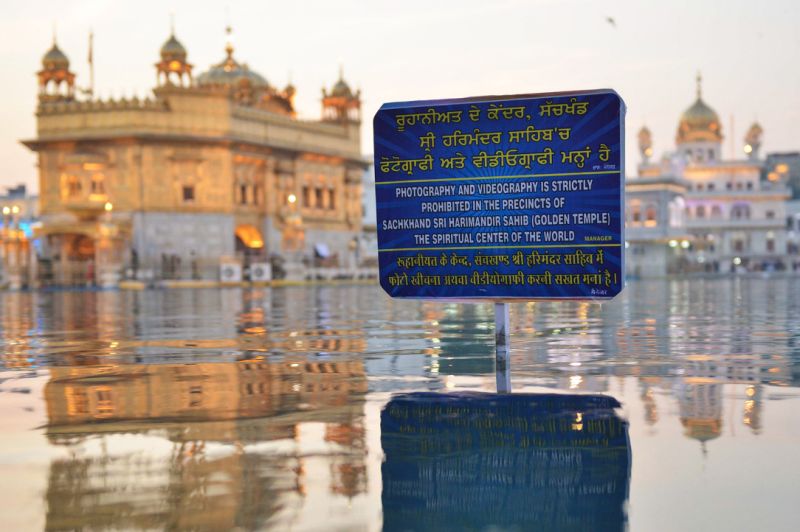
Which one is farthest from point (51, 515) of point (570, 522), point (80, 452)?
point (570, 522)

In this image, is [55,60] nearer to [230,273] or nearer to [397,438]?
[230,273]

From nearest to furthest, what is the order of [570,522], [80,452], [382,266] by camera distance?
[570,522] < [80,452] < [382,266]

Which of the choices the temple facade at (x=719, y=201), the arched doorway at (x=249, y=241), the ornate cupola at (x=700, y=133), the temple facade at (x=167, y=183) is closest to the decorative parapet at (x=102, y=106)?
the temple facade at (x=167, y=183)

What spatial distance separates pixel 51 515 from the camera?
14.3 feet

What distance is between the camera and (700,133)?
124m

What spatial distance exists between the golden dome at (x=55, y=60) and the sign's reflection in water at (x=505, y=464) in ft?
214

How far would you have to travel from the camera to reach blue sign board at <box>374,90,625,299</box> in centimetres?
1010

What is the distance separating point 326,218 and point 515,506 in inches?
2882

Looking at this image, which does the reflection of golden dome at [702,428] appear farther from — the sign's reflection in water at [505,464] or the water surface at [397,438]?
the sign's reflection in water at [505,464]

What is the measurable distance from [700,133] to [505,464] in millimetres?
123967

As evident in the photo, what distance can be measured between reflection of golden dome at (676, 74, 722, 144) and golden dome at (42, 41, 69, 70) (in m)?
75.1

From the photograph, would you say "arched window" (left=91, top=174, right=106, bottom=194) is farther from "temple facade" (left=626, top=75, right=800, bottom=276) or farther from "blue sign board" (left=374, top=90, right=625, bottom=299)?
"blue sign board" (left=374, top=90, right=625, bottom=299)

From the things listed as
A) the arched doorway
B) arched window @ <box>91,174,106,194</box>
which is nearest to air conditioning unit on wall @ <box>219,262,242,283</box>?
arched window @ <box>91,174,106,194</box>

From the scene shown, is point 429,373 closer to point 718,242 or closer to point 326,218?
point 326,218
